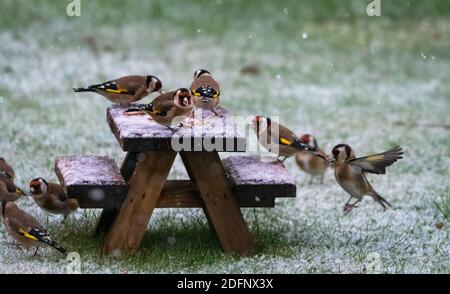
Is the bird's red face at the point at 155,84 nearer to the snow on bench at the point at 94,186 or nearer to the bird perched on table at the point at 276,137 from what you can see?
the bird perched on table at the point at 276,137

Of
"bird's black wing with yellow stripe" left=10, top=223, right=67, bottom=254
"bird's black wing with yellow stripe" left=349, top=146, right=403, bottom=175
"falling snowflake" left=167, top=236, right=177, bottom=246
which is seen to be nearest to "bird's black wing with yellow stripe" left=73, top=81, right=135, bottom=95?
"falling snowflake" left=167, top=236, right=177, bottom=246

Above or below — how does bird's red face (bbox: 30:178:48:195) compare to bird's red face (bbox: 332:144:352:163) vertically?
below

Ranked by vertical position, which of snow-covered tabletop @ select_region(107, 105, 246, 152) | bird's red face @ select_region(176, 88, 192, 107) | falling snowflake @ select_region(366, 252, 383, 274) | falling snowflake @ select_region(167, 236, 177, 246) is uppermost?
bird's red face @ select_region(176, 88, 192, 107)

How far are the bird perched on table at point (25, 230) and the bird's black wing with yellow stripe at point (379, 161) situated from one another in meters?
2.45

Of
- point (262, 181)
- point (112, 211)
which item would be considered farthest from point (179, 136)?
point (112, 211)

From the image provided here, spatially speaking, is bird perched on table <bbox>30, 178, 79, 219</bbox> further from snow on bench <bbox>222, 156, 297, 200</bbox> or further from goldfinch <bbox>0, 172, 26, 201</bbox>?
snow on bench <bbox>222, 156, 297, 200</bbox>

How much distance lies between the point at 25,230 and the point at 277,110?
6.20m

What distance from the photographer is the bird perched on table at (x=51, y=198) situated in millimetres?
7465

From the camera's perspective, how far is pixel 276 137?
8.12 m

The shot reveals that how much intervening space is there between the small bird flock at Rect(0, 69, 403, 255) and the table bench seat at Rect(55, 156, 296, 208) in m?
0.35

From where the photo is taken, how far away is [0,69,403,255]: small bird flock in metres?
6.73
